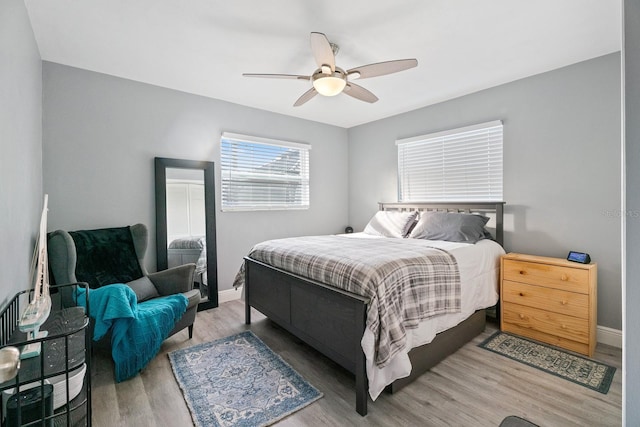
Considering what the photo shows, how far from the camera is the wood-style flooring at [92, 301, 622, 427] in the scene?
173 cm

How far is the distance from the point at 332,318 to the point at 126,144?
2720 mm

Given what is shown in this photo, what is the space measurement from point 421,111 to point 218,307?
3.65m

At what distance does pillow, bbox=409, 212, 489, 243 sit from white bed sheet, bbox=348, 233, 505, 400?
4.1 inches

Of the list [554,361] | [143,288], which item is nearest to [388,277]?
[554,361]

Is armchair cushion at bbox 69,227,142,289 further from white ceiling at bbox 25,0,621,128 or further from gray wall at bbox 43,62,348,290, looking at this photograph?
white ceiling at bbox 25,0,621,128

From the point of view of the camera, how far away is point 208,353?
2.48m

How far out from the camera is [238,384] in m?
2.06

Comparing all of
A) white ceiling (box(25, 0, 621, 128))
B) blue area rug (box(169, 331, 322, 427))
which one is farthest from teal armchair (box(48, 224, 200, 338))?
white ceiling (box(25, 0, 621, 128))

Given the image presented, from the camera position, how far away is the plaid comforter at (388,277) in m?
1.81

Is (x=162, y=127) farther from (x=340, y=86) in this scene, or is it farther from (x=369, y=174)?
(x=369, y=174)

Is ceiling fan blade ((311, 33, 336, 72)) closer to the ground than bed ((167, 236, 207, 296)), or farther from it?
farther from it

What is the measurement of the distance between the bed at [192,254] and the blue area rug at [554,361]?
2981mm

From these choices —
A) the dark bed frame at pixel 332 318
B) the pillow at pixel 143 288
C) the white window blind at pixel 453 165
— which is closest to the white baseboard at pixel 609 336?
the dark bed frame at pixel 332 318

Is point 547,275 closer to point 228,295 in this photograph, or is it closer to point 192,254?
point 228,295
